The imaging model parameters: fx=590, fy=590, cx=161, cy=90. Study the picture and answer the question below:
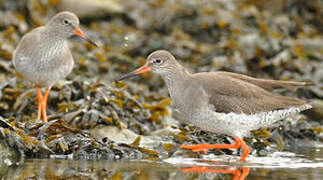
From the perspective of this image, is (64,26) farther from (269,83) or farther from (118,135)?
(269,83)

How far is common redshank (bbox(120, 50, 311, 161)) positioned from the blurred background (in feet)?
1.73

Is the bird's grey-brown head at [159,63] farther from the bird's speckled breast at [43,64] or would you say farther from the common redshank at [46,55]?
the bird's speckled breast at [43,64]

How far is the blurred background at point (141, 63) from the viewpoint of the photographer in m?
7.15

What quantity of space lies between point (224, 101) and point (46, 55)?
116 inches

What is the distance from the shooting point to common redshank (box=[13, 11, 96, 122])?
333 inches

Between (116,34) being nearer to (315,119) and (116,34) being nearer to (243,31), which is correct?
(243,31)

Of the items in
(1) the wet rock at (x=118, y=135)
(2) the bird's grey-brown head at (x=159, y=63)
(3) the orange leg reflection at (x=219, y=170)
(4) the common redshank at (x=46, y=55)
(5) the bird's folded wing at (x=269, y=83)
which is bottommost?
(3) the orange leg reflection at (x=219, y=170)

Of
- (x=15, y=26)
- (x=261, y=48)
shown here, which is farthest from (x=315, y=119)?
(x=15, y=26)

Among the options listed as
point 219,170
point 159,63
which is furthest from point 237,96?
point 219,170

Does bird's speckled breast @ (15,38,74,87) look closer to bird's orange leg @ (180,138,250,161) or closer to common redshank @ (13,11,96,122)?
common redshank @ (13,11,96,122)

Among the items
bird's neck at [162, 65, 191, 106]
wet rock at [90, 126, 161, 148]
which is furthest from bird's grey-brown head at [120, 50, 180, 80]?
wet rock at [90, 126, 161, 148]

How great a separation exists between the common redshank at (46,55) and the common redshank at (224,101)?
5.77 ft

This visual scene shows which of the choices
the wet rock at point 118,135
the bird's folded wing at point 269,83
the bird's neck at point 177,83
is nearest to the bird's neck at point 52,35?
the wet rock at point 118,135

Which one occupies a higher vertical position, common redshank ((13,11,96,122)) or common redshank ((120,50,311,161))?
common redshank ((13,11,96,122))
